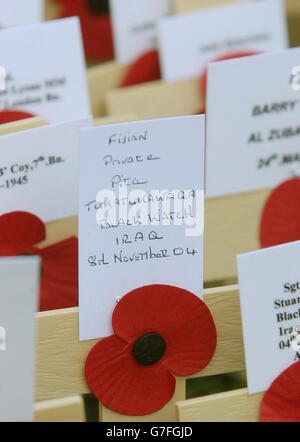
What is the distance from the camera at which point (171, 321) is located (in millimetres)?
986

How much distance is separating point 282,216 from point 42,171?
1.24ft

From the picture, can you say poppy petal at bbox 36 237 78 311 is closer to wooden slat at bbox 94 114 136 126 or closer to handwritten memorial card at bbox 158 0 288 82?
wooden slat at bbox 94 114 136 126

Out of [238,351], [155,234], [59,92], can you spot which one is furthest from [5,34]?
[238,351]

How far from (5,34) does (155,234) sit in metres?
0.47

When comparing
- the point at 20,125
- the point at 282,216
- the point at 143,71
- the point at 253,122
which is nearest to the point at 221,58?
the point at 143,71

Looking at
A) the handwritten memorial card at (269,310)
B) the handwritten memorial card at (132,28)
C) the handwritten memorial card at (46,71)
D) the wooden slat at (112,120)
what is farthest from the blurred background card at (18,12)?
the handwritten memorial card at (269,310)

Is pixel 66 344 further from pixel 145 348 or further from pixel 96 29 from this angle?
pixel 96 29

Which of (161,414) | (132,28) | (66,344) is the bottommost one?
(161,414)

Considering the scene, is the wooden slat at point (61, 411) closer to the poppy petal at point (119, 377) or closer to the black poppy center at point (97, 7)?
the poppy petal at point (119, 377)

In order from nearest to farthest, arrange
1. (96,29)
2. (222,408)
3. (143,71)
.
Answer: (222,408) < (143,71) < (96,29)

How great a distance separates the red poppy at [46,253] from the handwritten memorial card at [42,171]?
0.02 meters

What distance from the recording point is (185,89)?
1.58 meters

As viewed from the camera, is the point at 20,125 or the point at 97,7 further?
the point at 97,7

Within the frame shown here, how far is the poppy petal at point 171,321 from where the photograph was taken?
979 millimetres
